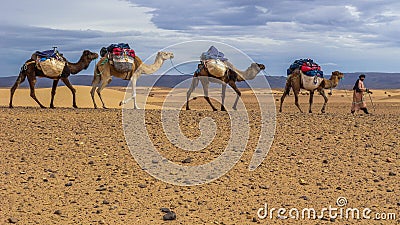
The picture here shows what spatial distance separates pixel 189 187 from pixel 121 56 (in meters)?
9.02

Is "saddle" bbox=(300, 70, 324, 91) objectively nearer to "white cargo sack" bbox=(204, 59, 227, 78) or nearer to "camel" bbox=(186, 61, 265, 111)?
"camel" bbox=(186, 61, 265, 111)

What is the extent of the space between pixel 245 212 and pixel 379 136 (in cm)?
504

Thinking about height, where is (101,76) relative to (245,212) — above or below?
above

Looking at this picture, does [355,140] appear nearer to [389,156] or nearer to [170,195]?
[389,156]

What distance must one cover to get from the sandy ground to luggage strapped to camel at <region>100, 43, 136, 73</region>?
4.27 metres

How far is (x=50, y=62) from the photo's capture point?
56.7 ft

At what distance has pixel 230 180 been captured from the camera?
9.26 m

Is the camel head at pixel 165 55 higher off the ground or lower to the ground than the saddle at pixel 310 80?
higher

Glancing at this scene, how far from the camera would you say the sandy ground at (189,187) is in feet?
26.2

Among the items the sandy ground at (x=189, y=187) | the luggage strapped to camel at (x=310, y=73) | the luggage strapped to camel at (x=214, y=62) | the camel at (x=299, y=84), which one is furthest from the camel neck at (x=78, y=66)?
the luggage strapped to camel at (x=310, y=73)

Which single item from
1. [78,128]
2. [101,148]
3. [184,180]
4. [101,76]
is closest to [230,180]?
[184,180]

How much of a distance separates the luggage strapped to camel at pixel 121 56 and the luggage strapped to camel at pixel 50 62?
1409mm

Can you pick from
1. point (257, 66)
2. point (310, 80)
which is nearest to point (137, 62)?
point (257, 66)

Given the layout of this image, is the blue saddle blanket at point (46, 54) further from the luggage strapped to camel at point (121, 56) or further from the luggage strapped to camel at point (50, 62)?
the luggage strapped to camel at point (121, 56)
